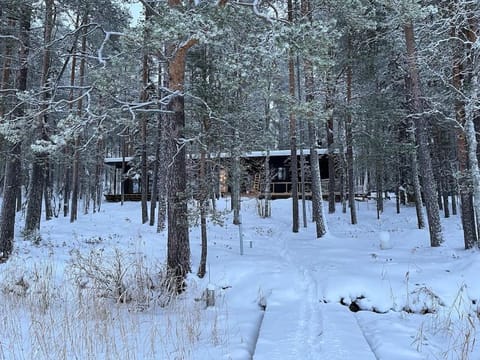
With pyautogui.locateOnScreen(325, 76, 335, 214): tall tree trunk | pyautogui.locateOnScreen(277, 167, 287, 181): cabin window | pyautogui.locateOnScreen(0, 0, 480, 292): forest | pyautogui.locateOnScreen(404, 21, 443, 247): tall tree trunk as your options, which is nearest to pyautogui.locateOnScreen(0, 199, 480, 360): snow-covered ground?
pyautogui.locateOnScreen(404, 21, 443, 247): tall tree trunk

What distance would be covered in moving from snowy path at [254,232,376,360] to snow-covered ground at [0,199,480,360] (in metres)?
0.02

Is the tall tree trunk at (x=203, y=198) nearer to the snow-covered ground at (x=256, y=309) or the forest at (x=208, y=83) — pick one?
the forest at (x=208, y=83)

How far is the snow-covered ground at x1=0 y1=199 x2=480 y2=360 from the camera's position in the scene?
3859 mm

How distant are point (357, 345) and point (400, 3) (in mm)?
7115

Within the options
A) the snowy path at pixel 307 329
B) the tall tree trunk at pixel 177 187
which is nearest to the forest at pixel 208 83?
the tall tree trunk at pixel 177 187

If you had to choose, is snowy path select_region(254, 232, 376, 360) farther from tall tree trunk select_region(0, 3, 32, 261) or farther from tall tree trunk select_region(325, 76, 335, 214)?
tall tree trunk select_region(0, 3, 32, 261)

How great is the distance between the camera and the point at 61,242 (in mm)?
10906

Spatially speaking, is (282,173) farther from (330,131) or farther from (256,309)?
(256,309)

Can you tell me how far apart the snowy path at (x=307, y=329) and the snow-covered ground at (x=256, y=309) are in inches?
0.7

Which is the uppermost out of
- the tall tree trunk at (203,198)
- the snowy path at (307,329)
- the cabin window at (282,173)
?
the cabin window at (282,173)

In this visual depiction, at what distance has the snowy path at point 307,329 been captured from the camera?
3.81 meters

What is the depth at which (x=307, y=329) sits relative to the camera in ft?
14.9

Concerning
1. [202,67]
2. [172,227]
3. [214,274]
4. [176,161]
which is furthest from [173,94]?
[214,274]

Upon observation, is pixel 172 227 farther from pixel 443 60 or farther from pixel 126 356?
pixel 443 60
